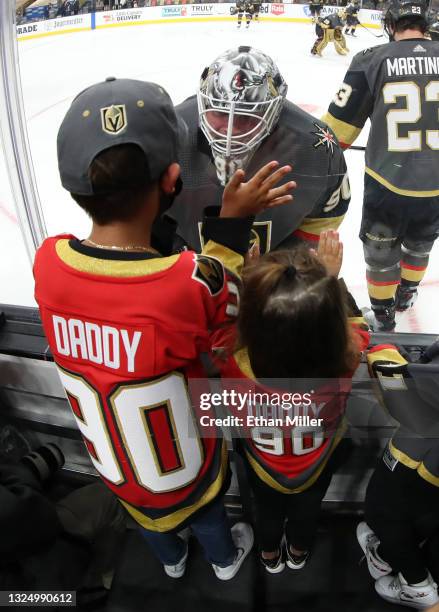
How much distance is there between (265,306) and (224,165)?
498mm

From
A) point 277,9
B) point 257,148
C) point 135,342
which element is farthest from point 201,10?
point 135,342

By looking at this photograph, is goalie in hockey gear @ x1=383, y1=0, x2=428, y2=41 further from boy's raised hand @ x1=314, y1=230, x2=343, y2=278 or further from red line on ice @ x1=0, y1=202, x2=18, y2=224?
red line on ice @ x1=0, y1=202, x2=18, y2=224

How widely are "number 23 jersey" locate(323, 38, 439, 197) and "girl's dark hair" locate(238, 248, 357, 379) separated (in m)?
1.06

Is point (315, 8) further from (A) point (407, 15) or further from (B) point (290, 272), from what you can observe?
(B) point (290, 272)

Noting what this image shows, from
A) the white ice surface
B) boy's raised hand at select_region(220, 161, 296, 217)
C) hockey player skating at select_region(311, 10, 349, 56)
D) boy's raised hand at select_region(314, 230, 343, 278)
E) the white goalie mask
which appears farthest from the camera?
hockey player skating at select_region(311, 10, 349, 56)

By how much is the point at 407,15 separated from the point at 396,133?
1.13 ft

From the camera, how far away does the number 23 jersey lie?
1.46 metres

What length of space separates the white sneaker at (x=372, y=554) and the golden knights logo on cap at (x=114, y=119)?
44.5 inches

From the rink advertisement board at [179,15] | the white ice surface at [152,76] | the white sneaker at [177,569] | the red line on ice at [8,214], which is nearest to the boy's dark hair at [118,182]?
the white sneaker at [177,569]

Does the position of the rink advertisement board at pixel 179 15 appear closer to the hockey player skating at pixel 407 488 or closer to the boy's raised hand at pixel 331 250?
the boy's raised hand at pixel 331 250

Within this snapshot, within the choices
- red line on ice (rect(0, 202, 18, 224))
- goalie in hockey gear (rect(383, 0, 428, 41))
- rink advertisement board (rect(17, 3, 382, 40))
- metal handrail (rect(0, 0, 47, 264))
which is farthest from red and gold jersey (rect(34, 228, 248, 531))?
rink advertisement board (rect(17, 3, 382, 40))

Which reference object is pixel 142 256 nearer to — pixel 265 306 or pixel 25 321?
pixel 265 306

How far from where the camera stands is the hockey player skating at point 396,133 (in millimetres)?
1461

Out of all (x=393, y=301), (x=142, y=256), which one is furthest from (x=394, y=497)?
(x=393, y=301)
